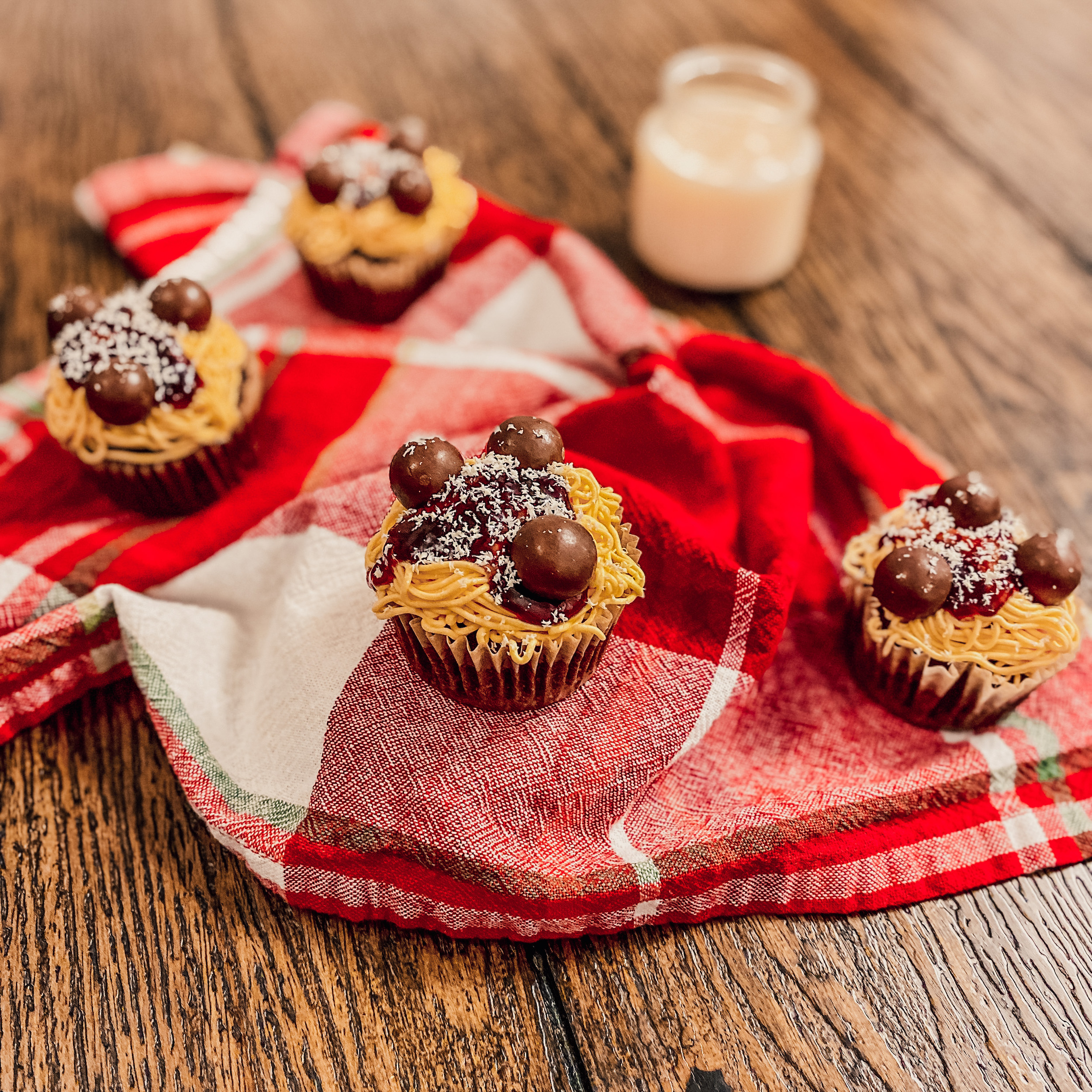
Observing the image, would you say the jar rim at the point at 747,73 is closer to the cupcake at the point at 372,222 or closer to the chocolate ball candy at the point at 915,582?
the cupcake at the point at 372,222

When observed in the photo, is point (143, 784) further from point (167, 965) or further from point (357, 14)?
point (357, 14)

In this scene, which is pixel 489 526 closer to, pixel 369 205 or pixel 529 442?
pixel 529 442

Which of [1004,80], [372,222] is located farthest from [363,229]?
[1004,80]

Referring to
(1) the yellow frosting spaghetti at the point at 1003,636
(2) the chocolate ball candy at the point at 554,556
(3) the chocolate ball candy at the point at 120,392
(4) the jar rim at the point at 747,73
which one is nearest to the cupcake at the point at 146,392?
(3) the chocolate ball candy at the point at 120,392

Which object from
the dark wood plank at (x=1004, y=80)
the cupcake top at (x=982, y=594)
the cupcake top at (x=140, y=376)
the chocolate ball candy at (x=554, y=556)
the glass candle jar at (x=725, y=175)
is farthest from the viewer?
the dark wood plank at (x=1004, y=80)

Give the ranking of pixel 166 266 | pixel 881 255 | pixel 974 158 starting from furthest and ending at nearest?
pixel 974 158
pixel 881 255
pixel 166 266

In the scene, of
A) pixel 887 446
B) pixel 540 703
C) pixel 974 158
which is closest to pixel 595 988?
pixel 540 703

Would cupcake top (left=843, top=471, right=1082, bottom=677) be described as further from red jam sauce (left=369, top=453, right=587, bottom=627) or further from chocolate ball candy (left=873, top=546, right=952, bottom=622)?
red jam sauce (left=369, top=453, right=587, bottom=627)
